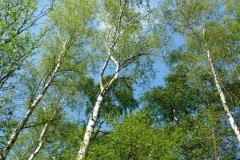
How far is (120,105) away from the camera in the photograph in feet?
87.7

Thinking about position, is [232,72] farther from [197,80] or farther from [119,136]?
[119,136]

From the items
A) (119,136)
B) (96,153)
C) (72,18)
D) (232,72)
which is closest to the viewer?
(119,136)

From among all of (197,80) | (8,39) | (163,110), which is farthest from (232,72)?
(8,39)

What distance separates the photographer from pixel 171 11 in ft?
86.8

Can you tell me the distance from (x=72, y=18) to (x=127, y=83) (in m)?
7.99

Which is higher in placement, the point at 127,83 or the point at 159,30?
the point at 159,30

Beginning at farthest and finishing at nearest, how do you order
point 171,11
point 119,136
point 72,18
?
point 171,11 → point 72,18 → point 119,136

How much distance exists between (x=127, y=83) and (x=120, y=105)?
6.60 feet

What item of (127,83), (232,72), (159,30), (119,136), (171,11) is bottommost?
(119,136)

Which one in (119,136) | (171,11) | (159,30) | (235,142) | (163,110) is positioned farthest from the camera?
(163,110)

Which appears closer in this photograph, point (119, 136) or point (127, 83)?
point (119, 136)

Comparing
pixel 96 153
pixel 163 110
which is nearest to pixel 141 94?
pixel 163 110

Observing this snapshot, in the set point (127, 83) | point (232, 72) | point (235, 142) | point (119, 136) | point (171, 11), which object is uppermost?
point (171, 11)

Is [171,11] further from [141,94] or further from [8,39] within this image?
[8,39]
